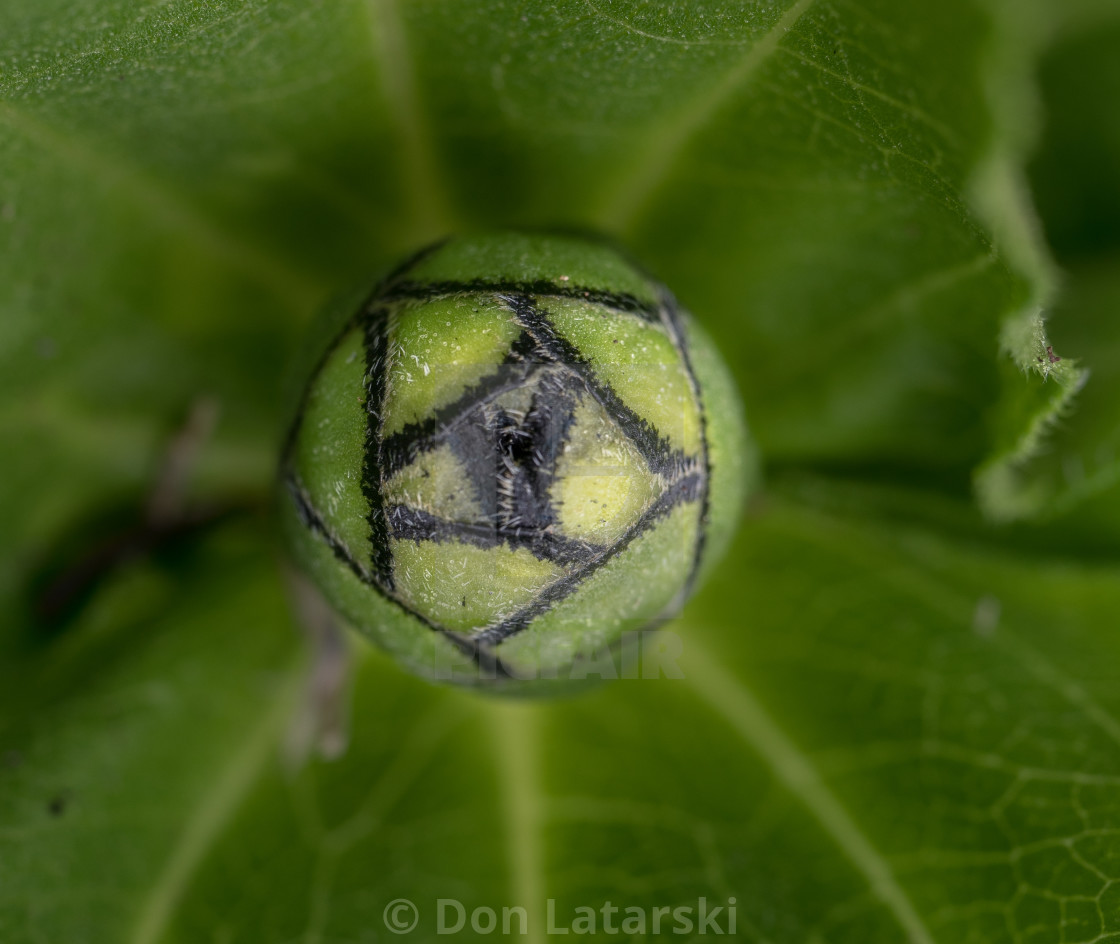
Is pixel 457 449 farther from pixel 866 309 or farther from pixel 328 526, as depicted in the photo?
pixel 866 309

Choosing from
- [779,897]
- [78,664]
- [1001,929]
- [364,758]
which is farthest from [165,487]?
[1001,929]

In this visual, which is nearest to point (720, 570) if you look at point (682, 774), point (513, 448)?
point (682, 774)

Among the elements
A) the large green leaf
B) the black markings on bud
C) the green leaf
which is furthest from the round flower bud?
the green leaf

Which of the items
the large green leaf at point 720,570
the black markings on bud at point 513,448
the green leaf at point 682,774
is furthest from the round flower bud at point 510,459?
the green leaf at point 682,774

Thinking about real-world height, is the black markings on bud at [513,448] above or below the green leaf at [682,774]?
above

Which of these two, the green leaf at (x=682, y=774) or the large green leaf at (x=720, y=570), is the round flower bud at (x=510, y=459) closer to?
the large green leaf at (x=720, y=570)
